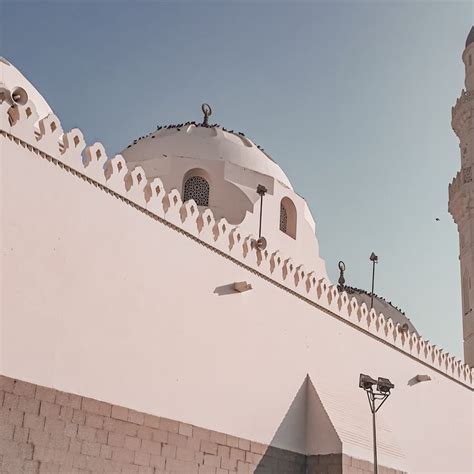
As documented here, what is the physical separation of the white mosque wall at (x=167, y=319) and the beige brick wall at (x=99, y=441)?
0.15 m

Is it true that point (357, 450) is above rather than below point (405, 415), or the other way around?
below

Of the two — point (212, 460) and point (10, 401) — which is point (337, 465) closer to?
point (212, 460)

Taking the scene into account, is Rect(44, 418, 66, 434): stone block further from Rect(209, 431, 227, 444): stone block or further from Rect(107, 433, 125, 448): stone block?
Rect(209, 431, 227, 444): stone block

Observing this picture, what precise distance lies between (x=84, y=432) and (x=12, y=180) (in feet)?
8.90

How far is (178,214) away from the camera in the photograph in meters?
9.91

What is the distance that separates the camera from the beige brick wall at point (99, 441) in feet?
23.8

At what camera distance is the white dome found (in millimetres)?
14953

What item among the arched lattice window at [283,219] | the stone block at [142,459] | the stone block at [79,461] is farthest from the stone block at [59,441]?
the arched lattice window at [283,219]

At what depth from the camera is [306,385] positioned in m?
11.4

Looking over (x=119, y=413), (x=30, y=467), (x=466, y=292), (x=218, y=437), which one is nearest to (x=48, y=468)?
(x=30, y=467)

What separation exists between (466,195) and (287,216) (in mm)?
7495

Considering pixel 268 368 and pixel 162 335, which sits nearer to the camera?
pixel 162 335

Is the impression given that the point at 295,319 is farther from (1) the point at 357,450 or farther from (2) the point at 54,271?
(2) the point at 54,271

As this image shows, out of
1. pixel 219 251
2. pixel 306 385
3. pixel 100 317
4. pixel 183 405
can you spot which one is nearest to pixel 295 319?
pixel 306 385
